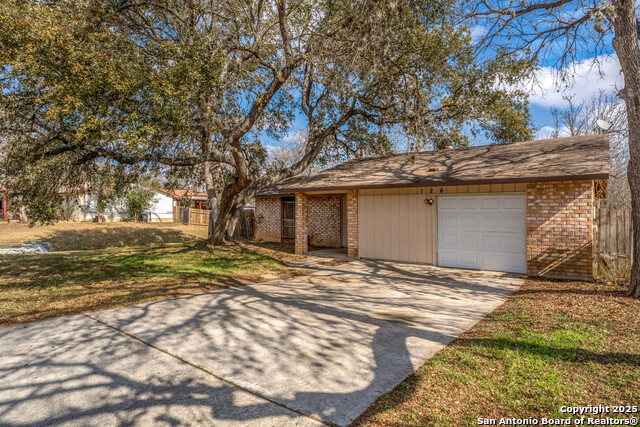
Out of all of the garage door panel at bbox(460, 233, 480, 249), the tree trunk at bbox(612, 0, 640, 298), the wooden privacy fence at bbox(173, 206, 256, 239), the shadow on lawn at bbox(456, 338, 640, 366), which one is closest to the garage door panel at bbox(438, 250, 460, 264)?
the garage door panel at bbox(460, 233, 480, 249)

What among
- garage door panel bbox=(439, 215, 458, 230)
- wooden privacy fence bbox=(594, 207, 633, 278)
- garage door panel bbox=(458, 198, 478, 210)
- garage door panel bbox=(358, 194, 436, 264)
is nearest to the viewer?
wooden privacy fence bbox=(594, 207, 633, 278)

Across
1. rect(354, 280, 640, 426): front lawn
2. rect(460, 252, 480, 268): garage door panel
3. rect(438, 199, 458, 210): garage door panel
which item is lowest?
rect(354, 280, 640, 426): front lawn

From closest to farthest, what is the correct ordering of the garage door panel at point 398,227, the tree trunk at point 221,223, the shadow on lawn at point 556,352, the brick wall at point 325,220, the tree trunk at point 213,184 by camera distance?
the shadow on lawn at point 556,352
the garage door panel at point 398,227
the tree trunk at point 221,223
the tree trunk at point 213,184
the brick wall at point 325,220

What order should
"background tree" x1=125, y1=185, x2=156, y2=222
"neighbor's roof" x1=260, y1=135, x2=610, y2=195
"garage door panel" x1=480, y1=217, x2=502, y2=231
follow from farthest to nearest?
"background tree" x1=125, y1=185, x2=156, y2=222 → "garage door panel" x1=480, y1=217, x2=502, y2=231 → "neighbor's roof" x1=260, y1=135, x2=610, y2=195

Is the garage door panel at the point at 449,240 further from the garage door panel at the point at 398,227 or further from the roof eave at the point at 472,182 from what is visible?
the roof eave at the point at 472,182

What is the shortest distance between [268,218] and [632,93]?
14.4m

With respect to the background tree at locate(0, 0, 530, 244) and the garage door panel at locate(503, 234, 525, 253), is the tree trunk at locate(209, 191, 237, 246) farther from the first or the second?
the garage door panel at locate(503, 234, 525, 253)

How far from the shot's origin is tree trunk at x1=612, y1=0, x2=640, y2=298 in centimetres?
608

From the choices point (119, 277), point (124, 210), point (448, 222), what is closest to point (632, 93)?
point (448, 222)

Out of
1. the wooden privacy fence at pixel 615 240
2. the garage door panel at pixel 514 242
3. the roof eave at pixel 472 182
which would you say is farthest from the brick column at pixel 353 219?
the wooden privacy fence at pixel 615 240

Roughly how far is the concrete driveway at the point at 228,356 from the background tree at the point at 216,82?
3268mm

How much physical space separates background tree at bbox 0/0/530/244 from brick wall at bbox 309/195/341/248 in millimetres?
3034

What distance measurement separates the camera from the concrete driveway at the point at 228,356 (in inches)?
112

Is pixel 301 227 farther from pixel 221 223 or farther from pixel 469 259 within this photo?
pixel 469 259
